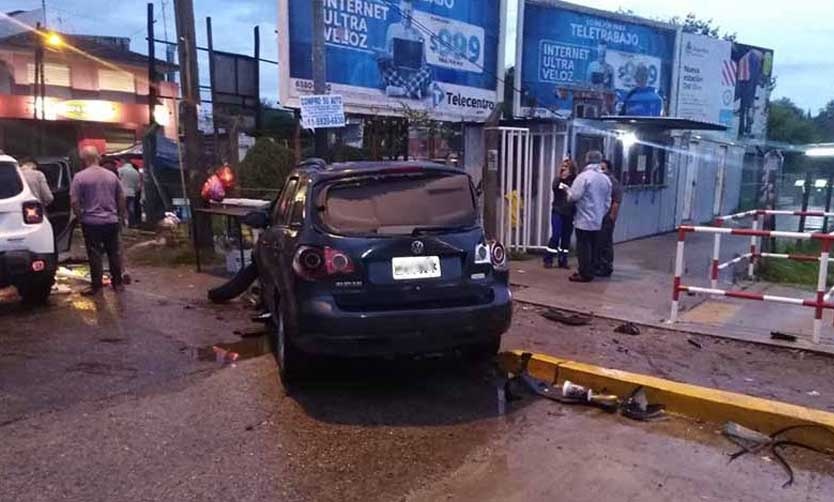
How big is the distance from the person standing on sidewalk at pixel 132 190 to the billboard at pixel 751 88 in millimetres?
17789

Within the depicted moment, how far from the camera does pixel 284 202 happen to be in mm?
6297

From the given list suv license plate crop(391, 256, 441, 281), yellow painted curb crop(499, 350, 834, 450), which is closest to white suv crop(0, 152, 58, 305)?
suv license plate crop(391, 256, 441, 281)

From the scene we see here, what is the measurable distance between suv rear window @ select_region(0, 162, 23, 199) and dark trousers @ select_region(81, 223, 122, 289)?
1078mm

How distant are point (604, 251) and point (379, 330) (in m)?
6.09

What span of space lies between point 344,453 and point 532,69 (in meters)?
12.4

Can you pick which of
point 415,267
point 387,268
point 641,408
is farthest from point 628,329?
point 387,268

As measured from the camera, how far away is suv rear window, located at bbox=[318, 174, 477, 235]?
4980mm

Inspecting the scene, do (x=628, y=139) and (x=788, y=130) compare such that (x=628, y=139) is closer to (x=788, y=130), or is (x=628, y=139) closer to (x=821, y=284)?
(x=821, y=284)

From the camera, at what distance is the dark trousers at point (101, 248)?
8.71 meters

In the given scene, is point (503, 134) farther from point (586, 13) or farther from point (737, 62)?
point (737, 62)

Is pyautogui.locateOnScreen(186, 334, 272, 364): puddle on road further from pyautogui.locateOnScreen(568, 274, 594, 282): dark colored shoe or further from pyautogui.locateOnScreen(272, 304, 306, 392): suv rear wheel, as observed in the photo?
pyautogui.locateOnScreen(568, 274, 594, 282): dark colored shoe

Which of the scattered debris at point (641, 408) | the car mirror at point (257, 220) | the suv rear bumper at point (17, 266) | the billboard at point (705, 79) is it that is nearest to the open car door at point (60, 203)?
the suv rear bumper at point (17, 266)

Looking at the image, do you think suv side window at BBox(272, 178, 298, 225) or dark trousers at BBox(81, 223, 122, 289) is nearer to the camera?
suv side window at BBox(272, 178, 298, 225)

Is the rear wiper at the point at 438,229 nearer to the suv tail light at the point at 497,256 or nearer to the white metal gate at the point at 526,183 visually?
the suv tail light at the point at 497,256
